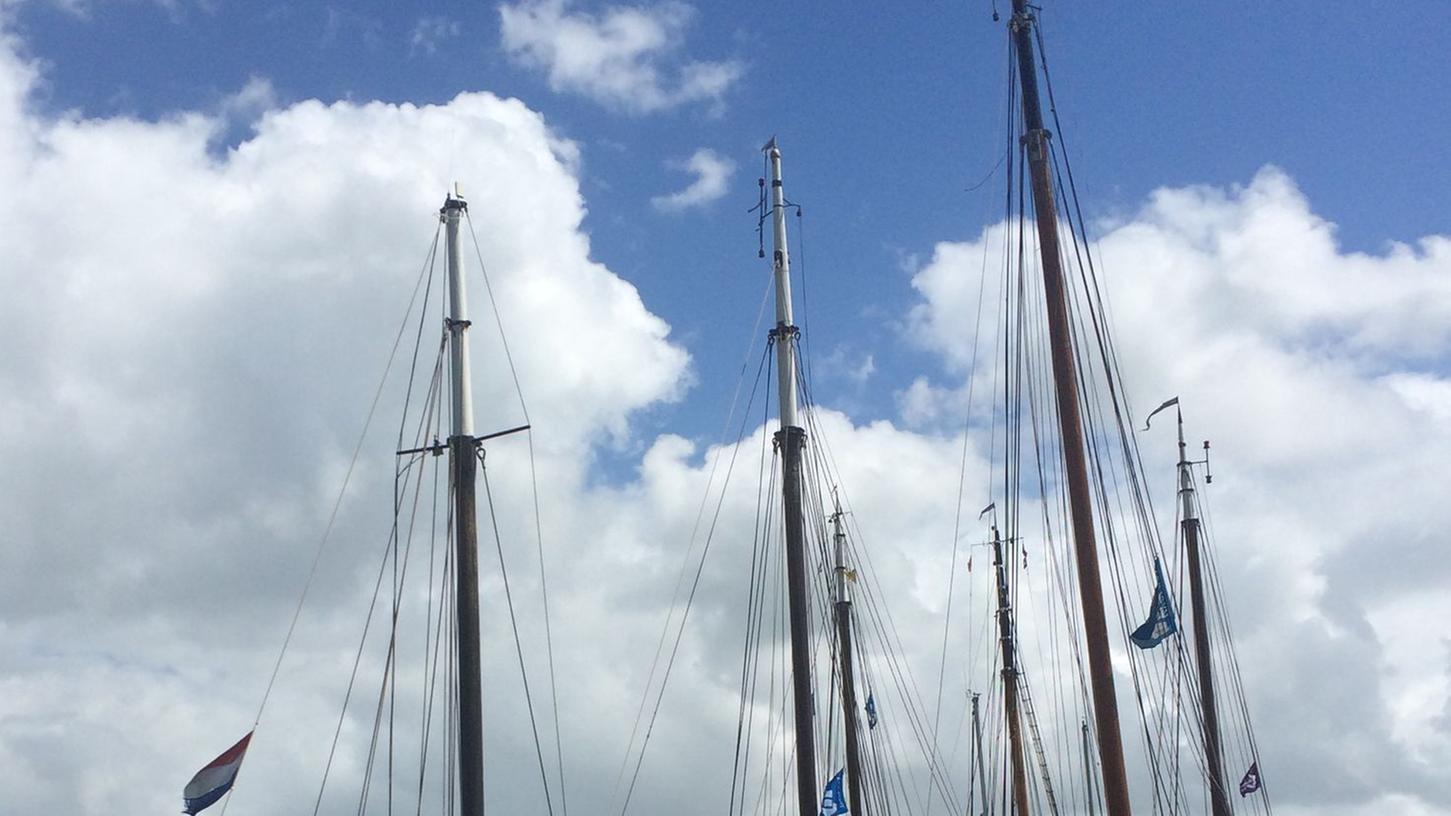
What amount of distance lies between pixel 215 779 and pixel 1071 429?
69.3 ft

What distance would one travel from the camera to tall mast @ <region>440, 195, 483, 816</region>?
33281mm

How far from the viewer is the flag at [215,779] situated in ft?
116

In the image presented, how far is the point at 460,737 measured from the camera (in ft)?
110

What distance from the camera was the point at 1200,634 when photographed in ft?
190

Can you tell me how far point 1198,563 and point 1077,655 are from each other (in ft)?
92.2

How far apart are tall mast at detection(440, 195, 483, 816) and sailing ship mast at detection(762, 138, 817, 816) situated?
910 cm

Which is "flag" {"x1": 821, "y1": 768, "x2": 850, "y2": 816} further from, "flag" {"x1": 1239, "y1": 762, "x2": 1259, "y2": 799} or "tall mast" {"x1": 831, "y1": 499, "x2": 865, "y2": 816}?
"flag" {"x1": 1239, "y1": 762, "x2": 1259, "y2": 799}

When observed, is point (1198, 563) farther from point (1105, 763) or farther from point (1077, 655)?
point (1105, 763)

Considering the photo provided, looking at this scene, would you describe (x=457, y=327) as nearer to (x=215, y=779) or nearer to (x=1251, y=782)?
(x=215, y=779)

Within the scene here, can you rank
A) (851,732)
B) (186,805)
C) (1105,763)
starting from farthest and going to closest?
(851,732)
(186,805)
(1105,763)

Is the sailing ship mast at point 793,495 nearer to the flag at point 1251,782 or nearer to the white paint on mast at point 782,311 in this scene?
the white paint on mast at point 782,311

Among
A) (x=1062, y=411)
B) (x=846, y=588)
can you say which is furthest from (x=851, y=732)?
(x=1062, y=411)

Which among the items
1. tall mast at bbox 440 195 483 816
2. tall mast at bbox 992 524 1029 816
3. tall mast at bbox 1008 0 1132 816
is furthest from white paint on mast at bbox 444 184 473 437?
tall mast at bbox 992 524 1029 816

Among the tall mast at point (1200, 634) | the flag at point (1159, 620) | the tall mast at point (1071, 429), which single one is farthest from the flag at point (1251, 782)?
the tall mast at point (1071, 429)
